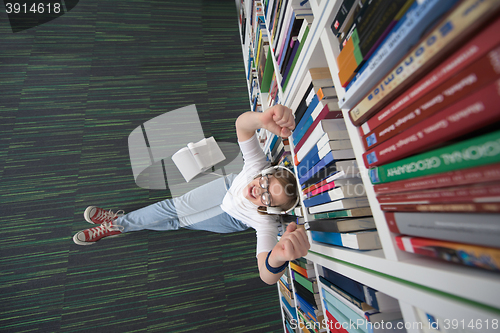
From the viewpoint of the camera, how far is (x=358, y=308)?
2.07 feet

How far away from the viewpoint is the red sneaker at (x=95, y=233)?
5.16ft

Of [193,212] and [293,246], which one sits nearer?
[293,246]

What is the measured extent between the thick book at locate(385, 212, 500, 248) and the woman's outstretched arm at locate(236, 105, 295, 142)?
1.73 ft

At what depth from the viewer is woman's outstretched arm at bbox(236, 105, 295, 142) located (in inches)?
33.8

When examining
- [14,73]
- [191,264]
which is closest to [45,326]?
[191,264]

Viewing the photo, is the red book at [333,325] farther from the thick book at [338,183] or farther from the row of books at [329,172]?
the thick book at [338,183]

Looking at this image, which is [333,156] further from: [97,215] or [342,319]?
[97,215]

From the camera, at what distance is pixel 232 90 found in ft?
7.34

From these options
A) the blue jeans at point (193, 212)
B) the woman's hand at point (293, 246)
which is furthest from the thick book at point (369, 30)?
the blue jeans at point (193, 212)

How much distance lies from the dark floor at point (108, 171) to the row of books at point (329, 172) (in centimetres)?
121

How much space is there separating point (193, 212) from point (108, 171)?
2.94ft

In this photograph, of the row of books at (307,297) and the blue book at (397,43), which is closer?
the blue book at (397,43)

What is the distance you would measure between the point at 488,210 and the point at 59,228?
2.37 m

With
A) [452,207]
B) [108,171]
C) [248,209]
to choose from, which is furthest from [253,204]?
[108,171]
